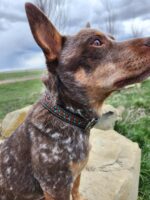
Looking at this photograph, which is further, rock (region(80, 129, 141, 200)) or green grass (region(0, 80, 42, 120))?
green grass (region(0, 80, 42, 120))

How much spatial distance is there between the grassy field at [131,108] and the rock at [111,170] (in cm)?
60

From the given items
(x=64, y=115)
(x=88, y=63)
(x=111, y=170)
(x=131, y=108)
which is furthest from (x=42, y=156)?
(x=131, y=108)

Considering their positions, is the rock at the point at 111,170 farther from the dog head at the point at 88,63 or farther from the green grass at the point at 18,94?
the green grass at the point at 18,94

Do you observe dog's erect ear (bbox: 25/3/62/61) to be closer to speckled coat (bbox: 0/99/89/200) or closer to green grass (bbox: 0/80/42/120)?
speckled coat (bbox: 0/99/89/200)

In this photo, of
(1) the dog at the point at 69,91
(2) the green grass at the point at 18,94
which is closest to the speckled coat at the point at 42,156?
(1) the dog at the point at 69,91

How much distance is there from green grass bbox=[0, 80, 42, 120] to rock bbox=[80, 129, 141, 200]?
526 cm

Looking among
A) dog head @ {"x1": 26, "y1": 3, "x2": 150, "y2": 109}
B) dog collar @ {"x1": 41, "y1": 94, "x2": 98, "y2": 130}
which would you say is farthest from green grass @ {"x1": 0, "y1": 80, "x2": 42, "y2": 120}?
dog head @ {"x1": 26, "y1": 3, "x2": 150, "y2": 109}

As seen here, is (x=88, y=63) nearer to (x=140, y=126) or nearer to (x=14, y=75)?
(x=140, y=126)

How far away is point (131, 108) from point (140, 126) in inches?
75.2

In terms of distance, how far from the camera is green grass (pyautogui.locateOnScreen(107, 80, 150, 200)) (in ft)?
19.2

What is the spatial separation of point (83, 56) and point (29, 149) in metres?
1.02

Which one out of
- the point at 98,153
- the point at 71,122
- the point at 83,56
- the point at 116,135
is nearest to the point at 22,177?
the point at 71,122

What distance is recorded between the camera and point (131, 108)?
9.33 m

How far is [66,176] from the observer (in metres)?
3.40
